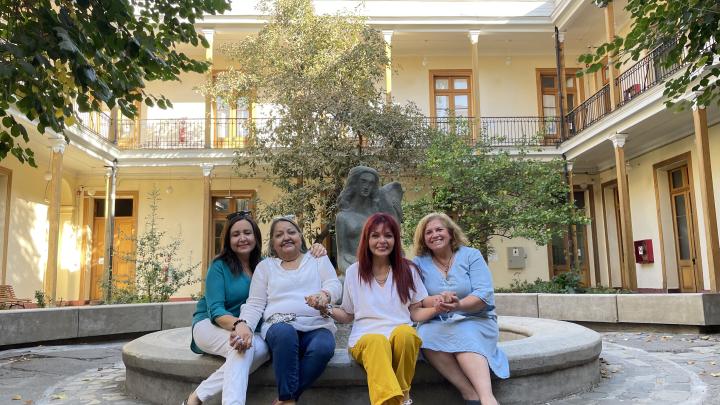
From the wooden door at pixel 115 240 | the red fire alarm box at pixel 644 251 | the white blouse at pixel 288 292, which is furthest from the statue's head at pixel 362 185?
the wooden door at pixel 115 240

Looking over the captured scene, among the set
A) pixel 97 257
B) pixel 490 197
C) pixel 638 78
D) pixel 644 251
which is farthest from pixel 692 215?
pixel 97 257

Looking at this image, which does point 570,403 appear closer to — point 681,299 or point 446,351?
point 446,351

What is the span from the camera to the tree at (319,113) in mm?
10812

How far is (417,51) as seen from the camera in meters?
16.8

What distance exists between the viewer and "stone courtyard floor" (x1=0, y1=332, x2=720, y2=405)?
12.8 feet

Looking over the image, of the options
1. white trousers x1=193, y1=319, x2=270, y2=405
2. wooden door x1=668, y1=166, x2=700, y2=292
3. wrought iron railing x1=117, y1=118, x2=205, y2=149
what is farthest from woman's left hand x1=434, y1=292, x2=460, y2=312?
wrought iron railing x1=117, y1=118, x2=205, y2=149

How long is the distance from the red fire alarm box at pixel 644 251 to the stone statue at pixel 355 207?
10842 millimetres

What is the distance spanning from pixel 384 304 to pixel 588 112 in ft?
43.8

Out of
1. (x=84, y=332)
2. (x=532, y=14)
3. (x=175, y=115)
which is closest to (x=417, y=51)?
(x=532, y=14)

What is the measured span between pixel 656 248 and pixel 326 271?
1217 cm

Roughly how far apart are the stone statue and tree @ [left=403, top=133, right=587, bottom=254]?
5565 mm

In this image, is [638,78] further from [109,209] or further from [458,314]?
[109,209]

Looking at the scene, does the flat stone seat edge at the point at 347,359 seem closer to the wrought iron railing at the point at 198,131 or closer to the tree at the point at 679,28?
the tree at the point at 679,28

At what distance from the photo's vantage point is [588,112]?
1492cm
